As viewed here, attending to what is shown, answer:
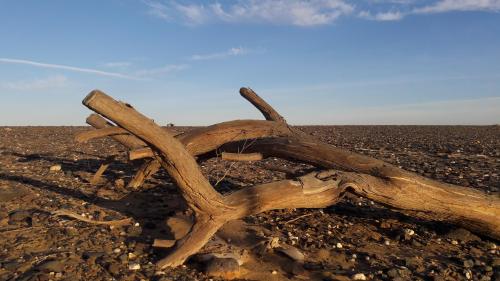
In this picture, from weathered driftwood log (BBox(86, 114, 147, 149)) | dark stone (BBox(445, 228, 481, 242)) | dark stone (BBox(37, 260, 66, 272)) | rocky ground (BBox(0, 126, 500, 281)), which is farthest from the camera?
weathered driftwood log (BBox(86, 114, 147, 149))

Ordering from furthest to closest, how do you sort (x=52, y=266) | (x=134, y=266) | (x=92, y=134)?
(x=92, y=134), (x=134, y=266), (x=52, y=266)

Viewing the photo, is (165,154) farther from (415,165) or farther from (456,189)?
(415,165)

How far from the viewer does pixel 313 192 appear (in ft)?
17.6

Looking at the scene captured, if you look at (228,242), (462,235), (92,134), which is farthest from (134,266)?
(462,235)

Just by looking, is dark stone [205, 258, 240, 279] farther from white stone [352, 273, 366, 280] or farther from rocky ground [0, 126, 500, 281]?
white stone [352, 273, 366, 280]

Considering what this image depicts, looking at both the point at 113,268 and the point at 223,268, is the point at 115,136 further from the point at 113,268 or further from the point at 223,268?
the point at 223,268

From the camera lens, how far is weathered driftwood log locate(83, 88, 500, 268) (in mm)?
4707

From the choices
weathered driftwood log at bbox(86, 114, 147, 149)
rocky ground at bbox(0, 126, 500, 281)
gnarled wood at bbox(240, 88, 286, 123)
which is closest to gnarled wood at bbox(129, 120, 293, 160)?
gnarled wood at bbox(240, 88, 286, 123)

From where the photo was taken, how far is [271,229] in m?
5.84

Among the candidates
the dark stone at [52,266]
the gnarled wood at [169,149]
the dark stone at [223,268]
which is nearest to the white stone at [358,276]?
the dark stone at [223,268]

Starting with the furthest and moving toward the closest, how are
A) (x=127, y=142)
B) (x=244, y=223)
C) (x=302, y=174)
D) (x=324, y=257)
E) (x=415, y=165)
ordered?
(x=415, y=165) → (x=127, y=142) → (x=244, y=223) → (x=302, y=174) → (x=324, y=257)

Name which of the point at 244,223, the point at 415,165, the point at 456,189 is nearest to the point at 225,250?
the point at 244,223

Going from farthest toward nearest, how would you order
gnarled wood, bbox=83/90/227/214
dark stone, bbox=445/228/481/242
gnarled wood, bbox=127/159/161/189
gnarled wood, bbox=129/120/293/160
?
gnarled wood, bbox=127/159/161/189 → gnarled wood, bbox=129/120/293/160 → dark stone, bbox=445/228/481/242 → gnarled wood, bbox=83/90/227/214

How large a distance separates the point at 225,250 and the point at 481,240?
3189mm
